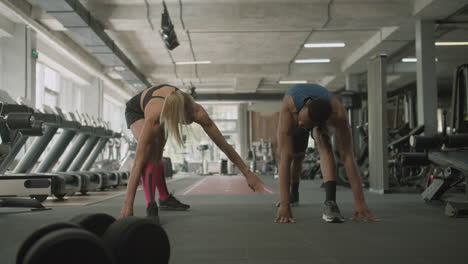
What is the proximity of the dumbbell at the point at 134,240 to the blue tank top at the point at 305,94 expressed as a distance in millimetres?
1762

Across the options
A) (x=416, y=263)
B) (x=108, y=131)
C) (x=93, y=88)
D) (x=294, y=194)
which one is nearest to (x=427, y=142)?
(x=294, y=194)

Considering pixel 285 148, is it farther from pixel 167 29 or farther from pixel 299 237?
pixel 167 29

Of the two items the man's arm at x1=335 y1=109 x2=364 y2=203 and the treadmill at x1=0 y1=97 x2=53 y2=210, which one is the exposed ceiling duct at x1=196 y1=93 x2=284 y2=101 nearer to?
the treadmill at x1=0 y1=97 x2=53 y2=210

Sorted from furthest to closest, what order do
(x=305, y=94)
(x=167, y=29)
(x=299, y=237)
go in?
(x=167, y=29), (x=305, y=94), (x=299, y=237)

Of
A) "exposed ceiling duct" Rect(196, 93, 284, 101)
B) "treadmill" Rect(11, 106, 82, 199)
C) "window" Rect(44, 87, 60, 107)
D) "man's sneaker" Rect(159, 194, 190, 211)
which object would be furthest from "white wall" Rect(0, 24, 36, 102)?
"exposed ceiling duct" Rect(196, 93, 284, 101)

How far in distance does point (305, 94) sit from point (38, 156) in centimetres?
406

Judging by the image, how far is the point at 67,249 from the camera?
3.64 feet

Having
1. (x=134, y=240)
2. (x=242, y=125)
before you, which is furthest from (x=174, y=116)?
(x=242, y=125)

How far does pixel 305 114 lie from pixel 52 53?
9789mm

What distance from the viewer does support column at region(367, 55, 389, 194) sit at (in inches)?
243

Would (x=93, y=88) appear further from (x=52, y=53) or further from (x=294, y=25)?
(x=294, y=25)

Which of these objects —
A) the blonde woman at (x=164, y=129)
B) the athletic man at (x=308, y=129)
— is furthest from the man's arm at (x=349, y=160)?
the blonde woman at (x=164, y=129)

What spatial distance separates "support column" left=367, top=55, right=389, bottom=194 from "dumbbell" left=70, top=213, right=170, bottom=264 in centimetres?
525

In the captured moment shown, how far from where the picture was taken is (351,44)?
11414mm
